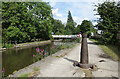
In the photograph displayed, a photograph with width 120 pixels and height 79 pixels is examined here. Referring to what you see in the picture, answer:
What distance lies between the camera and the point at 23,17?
21984 millimetres

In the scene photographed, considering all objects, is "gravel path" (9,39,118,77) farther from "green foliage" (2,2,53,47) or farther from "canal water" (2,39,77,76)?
"green foliage" (2,2,53,47)

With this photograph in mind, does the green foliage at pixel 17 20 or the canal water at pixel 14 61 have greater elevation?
the green foliage at pixel 17 20

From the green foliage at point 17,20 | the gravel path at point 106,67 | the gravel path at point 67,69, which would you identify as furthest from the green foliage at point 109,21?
the green foliage at point 17,20

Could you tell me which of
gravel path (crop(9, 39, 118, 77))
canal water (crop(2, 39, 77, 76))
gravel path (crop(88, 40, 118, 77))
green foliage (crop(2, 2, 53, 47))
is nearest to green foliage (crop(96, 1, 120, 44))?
canal water (crop(2, 39, 77, 76))

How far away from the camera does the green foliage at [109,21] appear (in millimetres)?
14179

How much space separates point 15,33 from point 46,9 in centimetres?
1261

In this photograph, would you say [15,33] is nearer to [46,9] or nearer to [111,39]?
[46,9]

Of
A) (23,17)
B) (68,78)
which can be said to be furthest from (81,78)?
(23,17)

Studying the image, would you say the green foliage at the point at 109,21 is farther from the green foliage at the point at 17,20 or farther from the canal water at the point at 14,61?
the green foliage at the point at 17,20

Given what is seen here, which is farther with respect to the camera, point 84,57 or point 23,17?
point 23,17

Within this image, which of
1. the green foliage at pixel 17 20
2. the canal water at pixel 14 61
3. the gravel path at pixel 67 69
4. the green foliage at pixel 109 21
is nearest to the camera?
the gravel path at pixel 67 69

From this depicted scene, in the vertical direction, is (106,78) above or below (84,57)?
below

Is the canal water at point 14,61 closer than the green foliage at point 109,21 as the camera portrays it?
Yes

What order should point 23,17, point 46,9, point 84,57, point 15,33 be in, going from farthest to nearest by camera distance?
point 46,9
point 23,17
point 15,33
point 84,57
